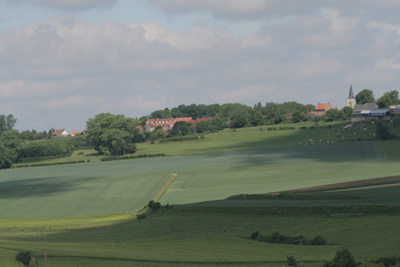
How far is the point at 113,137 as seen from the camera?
182375 mm

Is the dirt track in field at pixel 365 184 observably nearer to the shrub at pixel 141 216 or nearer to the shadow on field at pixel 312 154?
the shrub at pixel 141 216

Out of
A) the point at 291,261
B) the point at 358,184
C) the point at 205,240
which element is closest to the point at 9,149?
the point at 358,184

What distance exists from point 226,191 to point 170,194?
8.40 m

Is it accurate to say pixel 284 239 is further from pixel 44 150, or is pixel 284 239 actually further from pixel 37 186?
pixel 44 150

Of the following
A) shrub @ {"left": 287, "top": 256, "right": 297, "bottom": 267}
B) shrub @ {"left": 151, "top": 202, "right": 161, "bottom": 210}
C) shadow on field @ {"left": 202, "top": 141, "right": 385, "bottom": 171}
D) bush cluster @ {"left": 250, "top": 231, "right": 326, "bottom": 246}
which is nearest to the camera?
shrub @ {"left": 287, "top": 256, "right": 297, "bottom": 267}

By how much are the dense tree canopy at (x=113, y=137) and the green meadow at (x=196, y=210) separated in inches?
1152

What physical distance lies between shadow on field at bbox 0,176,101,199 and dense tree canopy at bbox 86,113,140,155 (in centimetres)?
5590

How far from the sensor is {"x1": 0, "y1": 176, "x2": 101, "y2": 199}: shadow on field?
104 m

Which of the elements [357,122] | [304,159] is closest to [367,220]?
[304,159]

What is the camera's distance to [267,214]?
7038 cm

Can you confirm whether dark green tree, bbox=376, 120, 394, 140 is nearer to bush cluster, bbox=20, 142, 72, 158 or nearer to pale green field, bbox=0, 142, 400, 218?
pale green field, bbox=0, 142, 400, 218

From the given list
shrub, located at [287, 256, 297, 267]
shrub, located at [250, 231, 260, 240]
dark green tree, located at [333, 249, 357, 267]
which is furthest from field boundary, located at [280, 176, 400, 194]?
dark green tree, located at [333, 249, 357, 267]

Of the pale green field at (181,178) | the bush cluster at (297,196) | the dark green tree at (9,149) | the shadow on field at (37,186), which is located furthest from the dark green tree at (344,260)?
the dark green tree at (9,149)

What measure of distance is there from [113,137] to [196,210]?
11026 cm
